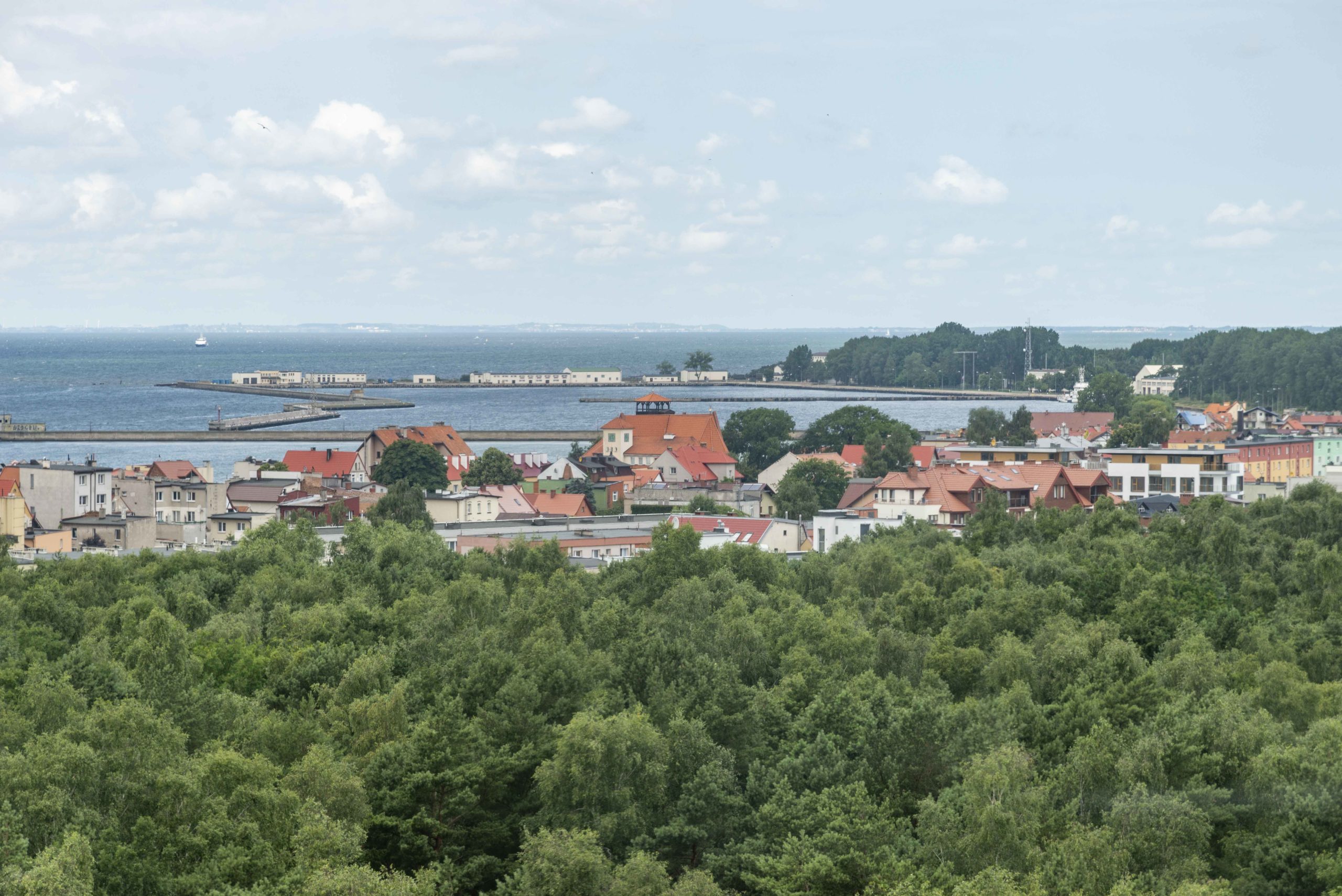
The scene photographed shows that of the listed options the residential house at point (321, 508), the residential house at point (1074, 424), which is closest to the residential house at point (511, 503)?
the residential house at point (321, 508)

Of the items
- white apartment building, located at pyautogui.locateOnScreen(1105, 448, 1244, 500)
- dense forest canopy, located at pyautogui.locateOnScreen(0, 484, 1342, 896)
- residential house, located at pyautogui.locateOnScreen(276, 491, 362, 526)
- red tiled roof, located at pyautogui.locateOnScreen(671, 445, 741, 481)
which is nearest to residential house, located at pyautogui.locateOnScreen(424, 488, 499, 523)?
residential house, located at pyautogui.locateOnScreen(276, 491, 362, 526)

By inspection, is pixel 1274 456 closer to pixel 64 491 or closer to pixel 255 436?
pixel 64 491

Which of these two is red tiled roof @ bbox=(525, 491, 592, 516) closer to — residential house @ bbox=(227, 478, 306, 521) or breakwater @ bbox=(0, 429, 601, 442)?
residential house @ bbox=(227, 478, 306, 521)

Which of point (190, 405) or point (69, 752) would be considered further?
point (190, 405)

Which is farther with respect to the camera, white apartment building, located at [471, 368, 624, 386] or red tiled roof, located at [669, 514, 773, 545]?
white apartment building, located at [471, 368, 624, 386]

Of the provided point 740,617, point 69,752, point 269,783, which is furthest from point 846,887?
point 740,617

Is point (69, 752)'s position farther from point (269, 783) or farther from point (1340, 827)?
point (1340, 827)

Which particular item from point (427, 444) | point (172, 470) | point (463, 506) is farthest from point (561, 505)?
point (172, 470)
